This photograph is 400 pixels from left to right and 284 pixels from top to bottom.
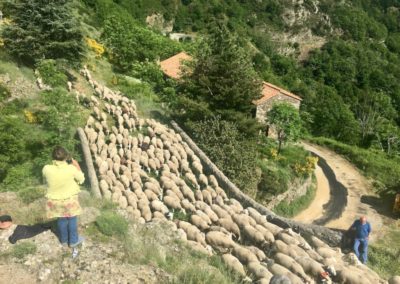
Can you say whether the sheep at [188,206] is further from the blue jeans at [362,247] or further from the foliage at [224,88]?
the foliage at [224,88]

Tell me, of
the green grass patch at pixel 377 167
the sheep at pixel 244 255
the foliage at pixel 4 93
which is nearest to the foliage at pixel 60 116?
the foliage at pixel 4 93

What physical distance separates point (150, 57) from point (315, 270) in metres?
30.9

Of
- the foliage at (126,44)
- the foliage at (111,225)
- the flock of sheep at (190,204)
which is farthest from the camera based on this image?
the foliage at (126,44)

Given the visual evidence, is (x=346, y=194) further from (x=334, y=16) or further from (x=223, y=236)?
(x=334, y=16)

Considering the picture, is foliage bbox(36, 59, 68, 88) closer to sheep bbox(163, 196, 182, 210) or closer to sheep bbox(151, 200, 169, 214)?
sheep bbox(163, 196, 182, 210)

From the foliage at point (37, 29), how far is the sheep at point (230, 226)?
17715 mm

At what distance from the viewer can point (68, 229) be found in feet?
31.5

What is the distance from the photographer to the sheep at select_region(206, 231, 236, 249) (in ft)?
42.8

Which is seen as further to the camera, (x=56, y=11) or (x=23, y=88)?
(x=56, y=11)

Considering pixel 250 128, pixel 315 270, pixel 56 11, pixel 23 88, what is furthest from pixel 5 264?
pixel 56 11

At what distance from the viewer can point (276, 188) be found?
2627 centimetres

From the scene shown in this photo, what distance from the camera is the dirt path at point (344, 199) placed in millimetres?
26984

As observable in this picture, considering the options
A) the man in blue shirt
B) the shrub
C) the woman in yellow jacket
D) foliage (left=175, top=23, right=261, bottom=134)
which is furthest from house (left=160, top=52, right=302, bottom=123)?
the shrub

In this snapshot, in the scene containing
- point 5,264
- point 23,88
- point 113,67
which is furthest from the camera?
point 113,67
